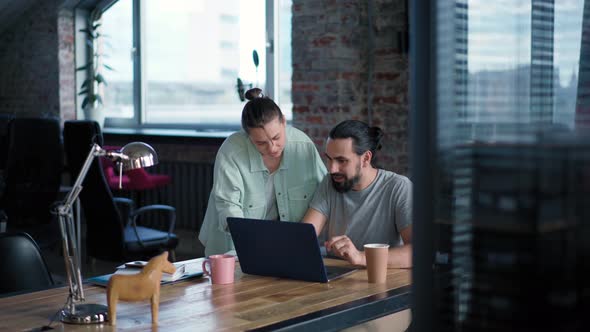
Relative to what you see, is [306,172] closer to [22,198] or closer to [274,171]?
[274,171]

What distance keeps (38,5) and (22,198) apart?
4077mm

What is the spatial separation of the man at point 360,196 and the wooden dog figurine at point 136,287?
1174mm

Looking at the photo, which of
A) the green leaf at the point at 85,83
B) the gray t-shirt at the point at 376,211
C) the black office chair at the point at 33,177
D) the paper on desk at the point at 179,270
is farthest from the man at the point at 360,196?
the green leaf at the point at 85,83

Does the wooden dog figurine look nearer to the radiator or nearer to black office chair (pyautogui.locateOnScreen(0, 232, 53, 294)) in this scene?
black office chair (pyautogui.locateOnScreen(0, 232, 53, 294))

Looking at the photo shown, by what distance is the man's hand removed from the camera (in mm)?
2787

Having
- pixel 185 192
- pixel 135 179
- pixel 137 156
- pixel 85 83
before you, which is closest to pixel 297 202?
pixel 137 156

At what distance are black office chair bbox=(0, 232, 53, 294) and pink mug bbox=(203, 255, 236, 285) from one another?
23.9 inches

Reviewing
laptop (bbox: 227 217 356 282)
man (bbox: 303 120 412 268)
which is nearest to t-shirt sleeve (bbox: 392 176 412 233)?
man (bbox: 303 120 412 268)

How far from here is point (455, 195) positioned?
0.68 meters

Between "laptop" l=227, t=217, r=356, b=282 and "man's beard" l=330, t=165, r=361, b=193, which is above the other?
"man's beard" l=330, t=165, r=361, b=193

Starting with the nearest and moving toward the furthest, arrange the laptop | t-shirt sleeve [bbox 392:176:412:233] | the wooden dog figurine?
1. the wooden dog figurine
2. the laptop
3. t-shirt sleeve [bbox 392:176:412:233]

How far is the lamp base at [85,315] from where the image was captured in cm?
213

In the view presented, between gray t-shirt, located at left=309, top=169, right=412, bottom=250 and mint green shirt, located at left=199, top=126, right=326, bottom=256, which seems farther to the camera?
mint green shirt, located at left=199, top=126, right=326, bottom=256

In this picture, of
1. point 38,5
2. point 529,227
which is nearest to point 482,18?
point 529,227
